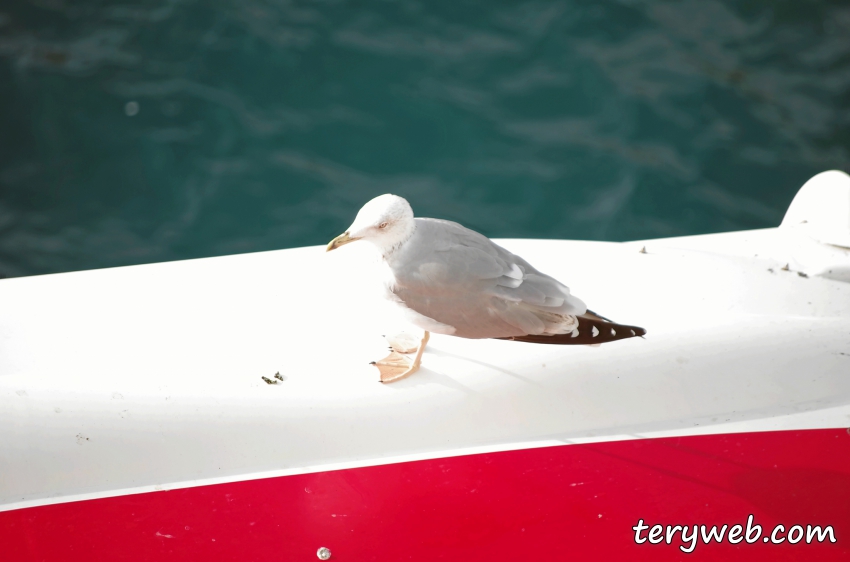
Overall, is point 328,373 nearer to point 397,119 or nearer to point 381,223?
point 381,223

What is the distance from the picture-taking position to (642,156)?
438 cm

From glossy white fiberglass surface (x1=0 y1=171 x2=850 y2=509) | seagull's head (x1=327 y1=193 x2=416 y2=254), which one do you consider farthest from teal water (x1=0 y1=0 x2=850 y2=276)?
seagull's head (x1=327 y1=193 x2=416 y2=254)

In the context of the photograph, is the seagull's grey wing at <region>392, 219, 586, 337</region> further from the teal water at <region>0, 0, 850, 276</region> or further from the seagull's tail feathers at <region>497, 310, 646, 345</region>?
the teal water at <region>0, 0, 850, 276</region>

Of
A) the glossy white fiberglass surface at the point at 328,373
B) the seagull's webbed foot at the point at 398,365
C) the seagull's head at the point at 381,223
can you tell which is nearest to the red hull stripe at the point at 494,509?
the glossy white fiberglass surface at the point at 328,373

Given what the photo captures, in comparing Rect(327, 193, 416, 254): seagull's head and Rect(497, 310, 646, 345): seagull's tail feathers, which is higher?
Rect(327, 193, 416, 254): seagull's head

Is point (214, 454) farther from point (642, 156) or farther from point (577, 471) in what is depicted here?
point (642, 156)

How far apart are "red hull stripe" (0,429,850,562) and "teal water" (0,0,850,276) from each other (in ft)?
8.10

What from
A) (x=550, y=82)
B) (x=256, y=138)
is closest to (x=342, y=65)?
(x=256, y=138)

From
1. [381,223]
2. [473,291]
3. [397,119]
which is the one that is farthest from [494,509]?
[397,119]

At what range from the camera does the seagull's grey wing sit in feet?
5.64

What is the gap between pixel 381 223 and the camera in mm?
1658

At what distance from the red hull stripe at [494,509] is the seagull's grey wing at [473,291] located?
12.4 inches

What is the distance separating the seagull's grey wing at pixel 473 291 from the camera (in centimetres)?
172

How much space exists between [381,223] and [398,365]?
38 cm
